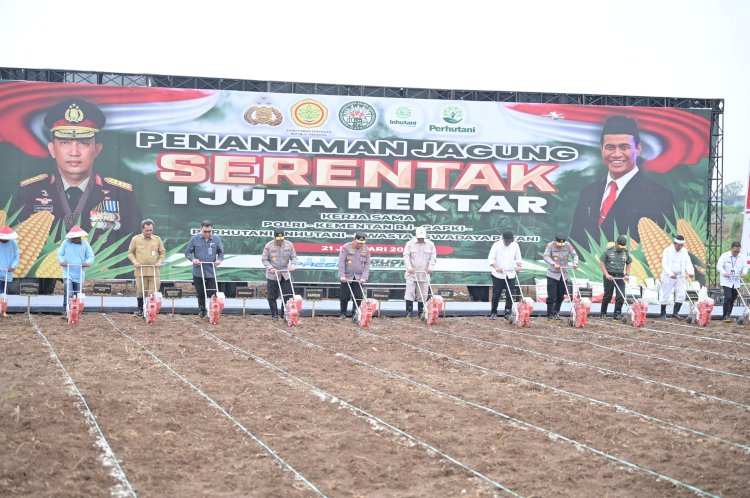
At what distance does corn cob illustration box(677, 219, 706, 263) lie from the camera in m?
22.7

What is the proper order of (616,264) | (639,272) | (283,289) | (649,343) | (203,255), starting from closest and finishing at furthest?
1. (649,343)
2. (203,255)
3. (283,289)
4. (616,264)
5. (639,272)

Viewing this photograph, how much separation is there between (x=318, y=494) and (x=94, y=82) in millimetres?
17152

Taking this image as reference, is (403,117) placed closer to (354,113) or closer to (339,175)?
(354,113)

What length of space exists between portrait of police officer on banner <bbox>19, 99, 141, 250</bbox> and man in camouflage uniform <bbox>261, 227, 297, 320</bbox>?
218 inches

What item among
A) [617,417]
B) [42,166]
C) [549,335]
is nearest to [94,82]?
Answer: [42,166]

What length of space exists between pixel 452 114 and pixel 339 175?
116 inches

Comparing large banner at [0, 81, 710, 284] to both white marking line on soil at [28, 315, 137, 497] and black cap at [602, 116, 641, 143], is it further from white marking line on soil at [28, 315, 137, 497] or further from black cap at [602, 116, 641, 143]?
white marking line on soil at [28, 315, 137, 497]

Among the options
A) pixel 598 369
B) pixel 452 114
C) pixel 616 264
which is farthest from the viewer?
pixel 452 114

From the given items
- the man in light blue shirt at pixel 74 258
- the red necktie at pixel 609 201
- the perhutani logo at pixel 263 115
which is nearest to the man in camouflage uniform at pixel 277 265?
the man in light blue shirt at pixel 74 258

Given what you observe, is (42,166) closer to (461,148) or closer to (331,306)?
(331,306)

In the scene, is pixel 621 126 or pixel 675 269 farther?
pixel 621 126

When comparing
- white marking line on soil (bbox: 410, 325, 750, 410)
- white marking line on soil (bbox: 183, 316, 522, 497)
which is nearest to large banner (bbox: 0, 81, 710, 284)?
white marking line on soil (bbox: 410, 325, 750, 410)

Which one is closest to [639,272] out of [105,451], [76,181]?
[76,181]

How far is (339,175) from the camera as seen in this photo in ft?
71.4
